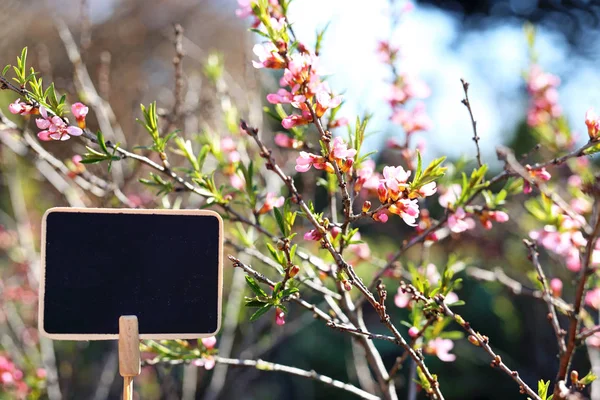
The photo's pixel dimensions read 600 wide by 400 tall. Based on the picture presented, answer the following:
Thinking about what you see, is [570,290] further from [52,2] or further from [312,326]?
[52,2]

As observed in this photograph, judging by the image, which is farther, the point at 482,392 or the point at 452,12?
the point at 452,12

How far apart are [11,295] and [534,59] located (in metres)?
3.26

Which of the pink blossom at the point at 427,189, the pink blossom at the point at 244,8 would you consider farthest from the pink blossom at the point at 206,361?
the pink blossom at the point at 244,8

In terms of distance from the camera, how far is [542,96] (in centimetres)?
336

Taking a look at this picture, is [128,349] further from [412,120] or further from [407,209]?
[412,120]

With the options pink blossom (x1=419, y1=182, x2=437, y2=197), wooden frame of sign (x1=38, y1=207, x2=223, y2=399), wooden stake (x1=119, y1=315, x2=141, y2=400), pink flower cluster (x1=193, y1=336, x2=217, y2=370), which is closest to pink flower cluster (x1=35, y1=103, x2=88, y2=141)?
wooden frame of sign (x1=38, y1=207, x2=223, y2=399)

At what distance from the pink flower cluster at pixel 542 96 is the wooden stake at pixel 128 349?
106 inches

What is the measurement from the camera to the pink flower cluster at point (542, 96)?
3.30 meters

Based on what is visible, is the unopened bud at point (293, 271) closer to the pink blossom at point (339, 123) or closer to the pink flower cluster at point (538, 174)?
the pink blossom at point (339, 123)

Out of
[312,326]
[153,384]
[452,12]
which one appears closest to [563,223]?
[153,384]

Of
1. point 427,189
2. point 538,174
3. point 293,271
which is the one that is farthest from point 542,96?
point 293,271

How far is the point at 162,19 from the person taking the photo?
38.5 feet

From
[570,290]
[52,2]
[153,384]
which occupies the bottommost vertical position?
[153,384]

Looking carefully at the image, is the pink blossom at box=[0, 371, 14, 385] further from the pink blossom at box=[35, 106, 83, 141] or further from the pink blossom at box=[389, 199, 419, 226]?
the pink blossom at box=[389, 199, 419, 226]
